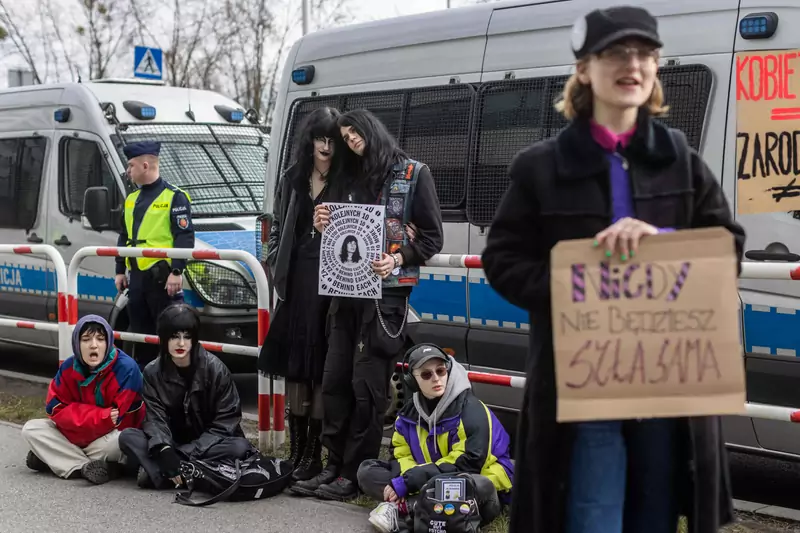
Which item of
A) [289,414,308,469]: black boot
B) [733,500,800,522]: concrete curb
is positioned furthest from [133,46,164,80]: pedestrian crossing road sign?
[733,500,800,522]: concrete curb

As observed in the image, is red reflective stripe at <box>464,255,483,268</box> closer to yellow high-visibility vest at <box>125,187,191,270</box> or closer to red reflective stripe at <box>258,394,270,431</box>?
red reflective stripe at <box>258,394,270,431</box>

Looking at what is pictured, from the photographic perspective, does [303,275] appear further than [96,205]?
No

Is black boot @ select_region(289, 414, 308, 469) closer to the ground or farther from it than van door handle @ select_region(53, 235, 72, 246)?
closer to the ground

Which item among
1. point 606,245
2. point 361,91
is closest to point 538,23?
point 361,91

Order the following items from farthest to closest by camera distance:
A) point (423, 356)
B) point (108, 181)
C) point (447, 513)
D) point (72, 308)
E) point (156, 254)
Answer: point (108, 181) → point (72, 308) → point (156, 254) → point (423, 356) → point (447, 513)

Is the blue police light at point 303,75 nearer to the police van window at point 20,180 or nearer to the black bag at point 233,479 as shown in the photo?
the black bag at point 233,479

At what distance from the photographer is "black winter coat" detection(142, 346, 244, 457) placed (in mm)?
5836

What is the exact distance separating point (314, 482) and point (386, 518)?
0.81 m

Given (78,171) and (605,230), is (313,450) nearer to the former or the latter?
(605,230)

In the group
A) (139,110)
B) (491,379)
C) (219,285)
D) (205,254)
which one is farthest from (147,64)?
(491,379)

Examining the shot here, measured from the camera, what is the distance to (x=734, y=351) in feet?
8.13

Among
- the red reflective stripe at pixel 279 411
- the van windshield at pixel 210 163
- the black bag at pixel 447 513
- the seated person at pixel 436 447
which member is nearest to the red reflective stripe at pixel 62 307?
the van windshield at pixel 210 163

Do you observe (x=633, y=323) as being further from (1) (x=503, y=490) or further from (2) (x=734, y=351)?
(1) (x=503, y=490)

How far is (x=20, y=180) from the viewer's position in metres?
9.95
